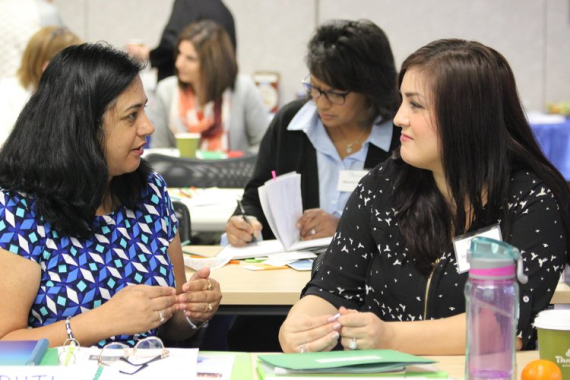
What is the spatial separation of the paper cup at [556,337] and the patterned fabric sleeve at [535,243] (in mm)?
268

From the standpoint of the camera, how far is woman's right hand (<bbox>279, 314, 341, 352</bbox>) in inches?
75.8

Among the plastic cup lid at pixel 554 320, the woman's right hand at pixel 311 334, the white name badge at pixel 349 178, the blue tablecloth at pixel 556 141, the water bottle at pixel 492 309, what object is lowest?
the blue tablecloth at pixel 556 141

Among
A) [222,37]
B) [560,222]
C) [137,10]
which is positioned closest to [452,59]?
[560,222]

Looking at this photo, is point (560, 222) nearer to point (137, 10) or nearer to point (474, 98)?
point (474, 98)

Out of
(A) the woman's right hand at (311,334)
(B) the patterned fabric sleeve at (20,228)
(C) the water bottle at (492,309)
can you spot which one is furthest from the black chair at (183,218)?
(C) the water bottle at (492,309)

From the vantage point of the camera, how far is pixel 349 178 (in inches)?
136

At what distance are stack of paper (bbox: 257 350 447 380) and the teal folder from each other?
1.43 ft

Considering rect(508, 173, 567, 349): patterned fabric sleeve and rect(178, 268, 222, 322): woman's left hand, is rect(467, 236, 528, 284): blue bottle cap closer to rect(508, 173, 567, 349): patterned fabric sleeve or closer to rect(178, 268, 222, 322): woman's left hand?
rect(508, 173, 567, 349): patterned fabric sleeve

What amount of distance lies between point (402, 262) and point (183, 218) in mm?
1249

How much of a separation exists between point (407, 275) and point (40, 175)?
3.05ft

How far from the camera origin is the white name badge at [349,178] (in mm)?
3443

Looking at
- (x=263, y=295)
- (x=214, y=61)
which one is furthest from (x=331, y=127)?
(x=214, y=61)

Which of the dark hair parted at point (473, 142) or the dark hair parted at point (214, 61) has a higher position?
the dark hair parted at point (473, 142)

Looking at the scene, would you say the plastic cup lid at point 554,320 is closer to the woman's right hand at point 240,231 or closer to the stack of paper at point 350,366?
the stack of paper at point 350,366
